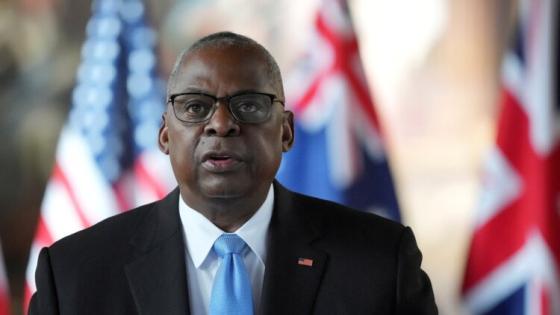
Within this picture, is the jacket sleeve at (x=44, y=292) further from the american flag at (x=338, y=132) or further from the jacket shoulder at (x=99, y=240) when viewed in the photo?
the american flag at (x=338, y=132)

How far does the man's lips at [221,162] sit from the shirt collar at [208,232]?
18 cm

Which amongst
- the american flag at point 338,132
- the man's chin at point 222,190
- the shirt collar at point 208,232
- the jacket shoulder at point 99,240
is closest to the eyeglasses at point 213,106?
the man's chin at point 222,190

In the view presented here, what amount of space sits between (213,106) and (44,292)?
0.56 m

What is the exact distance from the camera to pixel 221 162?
6.07 ft

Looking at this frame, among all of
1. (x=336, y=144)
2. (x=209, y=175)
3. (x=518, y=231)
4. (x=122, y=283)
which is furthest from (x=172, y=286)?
(x=518, y=231)

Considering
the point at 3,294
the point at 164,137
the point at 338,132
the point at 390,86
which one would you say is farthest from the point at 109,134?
the point at 164,137

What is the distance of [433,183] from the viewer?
3990 mm

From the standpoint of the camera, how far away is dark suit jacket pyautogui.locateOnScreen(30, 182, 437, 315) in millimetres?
1919

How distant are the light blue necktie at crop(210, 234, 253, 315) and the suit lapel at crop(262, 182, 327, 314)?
0.14ft

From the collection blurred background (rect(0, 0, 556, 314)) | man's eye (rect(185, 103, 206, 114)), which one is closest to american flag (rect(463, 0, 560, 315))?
blurred background (rect(0, 0, 556, 314))

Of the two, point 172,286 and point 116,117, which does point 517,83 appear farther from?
point 172,286

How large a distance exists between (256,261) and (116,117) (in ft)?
6.85

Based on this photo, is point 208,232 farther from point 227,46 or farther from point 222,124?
point 227,46

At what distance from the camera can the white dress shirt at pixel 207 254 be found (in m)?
1.97
